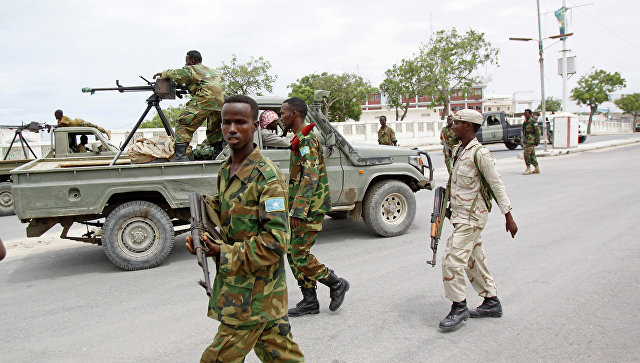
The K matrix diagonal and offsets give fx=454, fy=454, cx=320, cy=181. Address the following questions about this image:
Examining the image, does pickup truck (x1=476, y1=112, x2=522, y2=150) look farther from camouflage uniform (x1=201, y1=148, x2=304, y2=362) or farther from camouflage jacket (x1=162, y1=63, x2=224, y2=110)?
camouflage uniform (x1=201, y1=148, x2=304, y2=362)

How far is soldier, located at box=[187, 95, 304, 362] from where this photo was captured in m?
1.94

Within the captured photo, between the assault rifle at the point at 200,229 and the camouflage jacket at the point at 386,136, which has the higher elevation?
the camouflage jacket at the point at 386,136

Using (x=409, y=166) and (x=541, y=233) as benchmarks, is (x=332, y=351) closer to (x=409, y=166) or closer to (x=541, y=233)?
(x=409, y=166)

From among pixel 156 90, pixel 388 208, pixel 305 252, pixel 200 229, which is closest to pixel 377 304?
pixel 305 252

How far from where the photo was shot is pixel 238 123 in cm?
206

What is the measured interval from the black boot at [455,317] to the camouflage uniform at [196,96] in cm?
363

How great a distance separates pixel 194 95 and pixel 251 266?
4174 millimetres

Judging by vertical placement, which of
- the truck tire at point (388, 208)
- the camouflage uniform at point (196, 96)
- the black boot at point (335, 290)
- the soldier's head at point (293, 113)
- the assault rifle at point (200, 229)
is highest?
the camouflage uniform at point (196, 96)

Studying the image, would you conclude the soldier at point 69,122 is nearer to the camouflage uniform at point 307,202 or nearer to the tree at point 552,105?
the camouflage uniform at point 307,202

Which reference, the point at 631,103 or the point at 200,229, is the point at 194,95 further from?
the point at 631,103

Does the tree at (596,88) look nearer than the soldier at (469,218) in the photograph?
No

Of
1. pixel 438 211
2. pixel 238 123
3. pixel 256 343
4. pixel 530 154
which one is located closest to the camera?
pixel 238 123

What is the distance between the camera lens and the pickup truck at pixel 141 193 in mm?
4891

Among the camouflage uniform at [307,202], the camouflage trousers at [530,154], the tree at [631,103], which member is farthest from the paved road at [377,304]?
the tree at [631,103]
